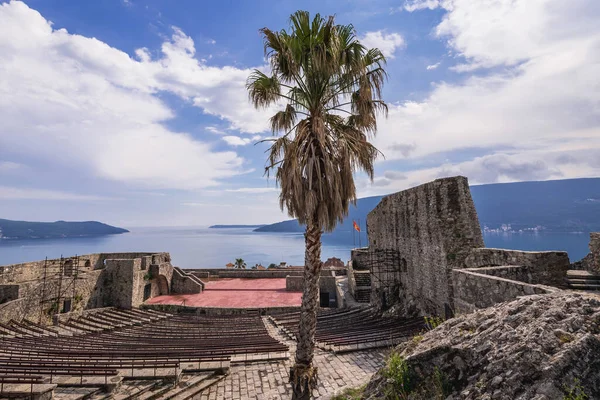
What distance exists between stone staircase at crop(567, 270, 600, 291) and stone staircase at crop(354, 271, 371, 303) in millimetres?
17317

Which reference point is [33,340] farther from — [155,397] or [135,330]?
A: [155,397]

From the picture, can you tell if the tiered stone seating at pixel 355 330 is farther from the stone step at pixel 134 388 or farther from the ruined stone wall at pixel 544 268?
the stone step at pixel 134 388

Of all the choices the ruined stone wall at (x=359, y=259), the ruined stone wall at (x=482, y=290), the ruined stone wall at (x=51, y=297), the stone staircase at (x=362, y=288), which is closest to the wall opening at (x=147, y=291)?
the ruined stone wall at (x=51, y=297)

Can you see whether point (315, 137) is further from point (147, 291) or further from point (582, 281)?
point (147, 291)

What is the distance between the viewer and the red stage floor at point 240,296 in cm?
2636

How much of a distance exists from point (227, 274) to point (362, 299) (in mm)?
20390

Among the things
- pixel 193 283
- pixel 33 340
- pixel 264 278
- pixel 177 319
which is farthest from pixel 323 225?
pixel 264 278

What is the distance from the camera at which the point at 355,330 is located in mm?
15773

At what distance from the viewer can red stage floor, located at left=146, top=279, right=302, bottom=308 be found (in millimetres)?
26359

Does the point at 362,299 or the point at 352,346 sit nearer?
the point at 352,346

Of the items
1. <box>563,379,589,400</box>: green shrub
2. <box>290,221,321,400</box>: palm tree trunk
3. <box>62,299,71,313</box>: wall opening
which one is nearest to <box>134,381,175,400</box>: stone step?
<box>290,221,321,400</box>: palm tree trunk

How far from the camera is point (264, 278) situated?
38188 mm

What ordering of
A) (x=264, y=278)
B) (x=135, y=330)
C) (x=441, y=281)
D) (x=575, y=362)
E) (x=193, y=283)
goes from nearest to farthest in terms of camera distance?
(x=575, y=362) < (x=441, y=281) < (x=135, y=330) < (x=193, y=283) < (x=264, y=278)

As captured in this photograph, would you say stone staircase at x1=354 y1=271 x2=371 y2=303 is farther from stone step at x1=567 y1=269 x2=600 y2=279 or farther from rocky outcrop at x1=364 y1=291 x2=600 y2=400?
rocky outcrop at x1=364 y1=291 x2=600 y2=400
